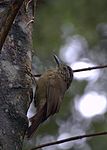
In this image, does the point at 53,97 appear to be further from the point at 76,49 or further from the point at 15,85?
the point at 76,49

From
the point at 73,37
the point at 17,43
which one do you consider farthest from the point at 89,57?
the point at 17,43

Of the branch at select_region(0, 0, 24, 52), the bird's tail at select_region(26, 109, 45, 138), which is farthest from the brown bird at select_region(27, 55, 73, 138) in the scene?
the branch at select_region(0, 0, 24, 52)

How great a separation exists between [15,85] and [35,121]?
469mm

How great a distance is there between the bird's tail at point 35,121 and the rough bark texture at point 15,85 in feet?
0.88

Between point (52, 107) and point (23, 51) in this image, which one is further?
point (52, 107)

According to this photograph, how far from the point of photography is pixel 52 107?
326cm

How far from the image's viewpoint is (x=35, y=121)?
312 centimetres

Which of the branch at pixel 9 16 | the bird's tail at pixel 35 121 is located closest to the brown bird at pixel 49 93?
the bird's tail at pixel 35 121

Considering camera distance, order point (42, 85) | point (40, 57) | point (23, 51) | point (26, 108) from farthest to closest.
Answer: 1. point (40, 57)
2. point (42, 85)
3. point (23, 51)
4. point (26, 108)

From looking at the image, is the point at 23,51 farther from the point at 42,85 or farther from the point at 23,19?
the point at 42,85

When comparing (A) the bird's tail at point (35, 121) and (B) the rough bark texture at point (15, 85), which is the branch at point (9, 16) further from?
(A) the bird's tail at point (35, 121)

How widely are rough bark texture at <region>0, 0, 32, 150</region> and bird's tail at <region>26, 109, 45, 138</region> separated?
0.27 metres

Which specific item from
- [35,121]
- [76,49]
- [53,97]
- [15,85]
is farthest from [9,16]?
Answer: [76,49]

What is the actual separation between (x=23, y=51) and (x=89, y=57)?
429cm
